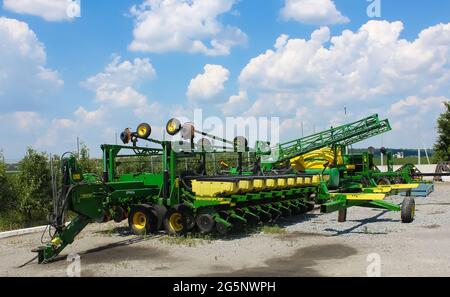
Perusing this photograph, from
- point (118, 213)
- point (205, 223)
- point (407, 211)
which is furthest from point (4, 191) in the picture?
point (407, 211)

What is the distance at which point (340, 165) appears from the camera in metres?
22.8

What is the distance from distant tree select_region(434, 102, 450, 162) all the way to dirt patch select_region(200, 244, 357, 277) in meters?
35.3

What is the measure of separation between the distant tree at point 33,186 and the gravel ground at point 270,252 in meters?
2.53

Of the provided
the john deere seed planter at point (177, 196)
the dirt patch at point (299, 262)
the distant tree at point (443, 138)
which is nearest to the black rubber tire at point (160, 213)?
the john deere seed planter at point (177, 196)

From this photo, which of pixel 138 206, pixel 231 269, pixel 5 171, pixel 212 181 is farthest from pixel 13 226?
→ pixel 231 269

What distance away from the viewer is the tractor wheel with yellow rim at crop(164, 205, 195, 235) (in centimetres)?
1171

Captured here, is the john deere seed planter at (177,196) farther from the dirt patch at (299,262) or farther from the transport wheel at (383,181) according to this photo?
the transport wheel at (383,181)

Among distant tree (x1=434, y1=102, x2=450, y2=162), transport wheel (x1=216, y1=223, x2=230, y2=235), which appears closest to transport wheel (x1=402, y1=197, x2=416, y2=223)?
transport wheel (x1=216, y1=223, x2=230, y2=235)

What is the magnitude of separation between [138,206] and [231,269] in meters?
4.73

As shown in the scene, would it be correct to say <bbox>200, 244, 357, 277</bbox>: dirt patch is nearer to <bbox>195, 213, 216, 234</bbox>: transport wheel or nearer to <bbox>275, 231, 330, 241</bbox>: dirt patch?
<bbox>275, 231, 330, 241</bbox>: dirt patch

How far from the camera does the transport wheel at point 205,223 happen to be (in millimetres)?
11266

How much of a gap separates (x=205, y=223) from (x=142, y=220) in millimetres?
2023

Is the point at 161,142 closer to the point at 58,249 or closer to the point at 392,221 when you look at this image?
the point at 58,249

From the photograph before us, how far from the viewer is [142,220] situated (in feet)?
41.0
